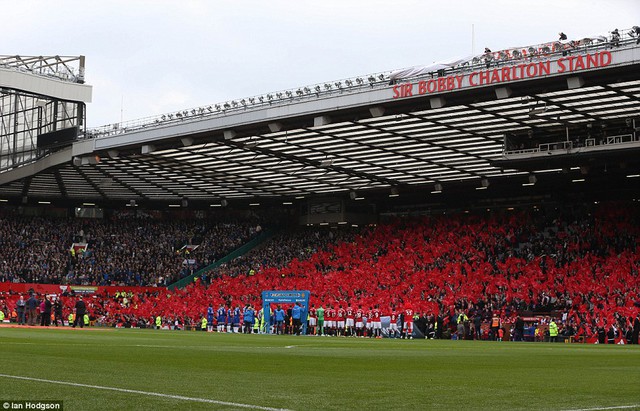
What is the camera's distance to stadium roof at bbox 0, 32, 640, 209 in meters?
33.3

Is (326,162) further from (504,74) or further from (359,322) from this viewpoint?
(504,74)

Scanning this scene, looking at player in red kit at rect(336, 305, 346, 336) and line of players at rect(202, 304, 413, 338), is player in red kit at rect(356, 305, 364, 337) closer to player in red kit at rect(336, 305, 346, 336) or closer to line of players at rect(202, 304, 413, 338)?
line of players at rect(202, 304, 413, 338)

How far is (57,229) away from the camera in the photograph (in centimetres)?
6512

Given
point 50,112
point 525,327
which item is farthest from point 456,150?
point 50,112

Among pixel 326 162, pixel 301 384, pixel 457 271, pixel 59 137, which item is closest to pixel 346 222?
pixel 326 162

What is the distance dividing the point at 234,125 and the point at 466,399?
34529 mm

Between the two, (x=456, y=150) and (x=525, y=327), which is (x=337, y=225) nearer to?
(x=456, y=150)

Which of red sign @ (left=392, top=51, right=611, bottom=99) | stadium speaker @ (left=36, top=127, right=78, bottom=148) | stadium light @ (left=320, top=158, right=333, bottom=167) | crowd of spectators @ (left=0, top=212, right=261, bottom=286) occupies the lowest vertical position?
crowd of spectators @ (left=0, top=212, right=261, bottom=286)

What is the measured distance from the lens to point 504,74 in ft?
108

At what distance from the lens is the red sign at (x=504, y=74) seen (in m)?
30.8

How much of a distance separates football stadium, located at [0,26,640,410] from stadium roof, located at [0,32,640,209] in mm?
141

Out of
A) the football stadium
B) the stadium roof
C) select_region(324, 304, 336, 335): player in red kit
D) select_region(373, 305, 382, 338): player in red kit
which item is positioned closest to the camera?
the football stadium

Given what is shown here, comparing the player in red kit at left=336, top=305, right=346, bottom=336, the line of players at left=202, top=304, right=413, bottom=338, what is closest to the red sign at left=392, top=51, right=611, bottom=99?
the line of players at left=202, top=304, right=413, bottom=338

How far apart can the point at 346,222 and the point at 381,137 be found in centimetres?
1881
